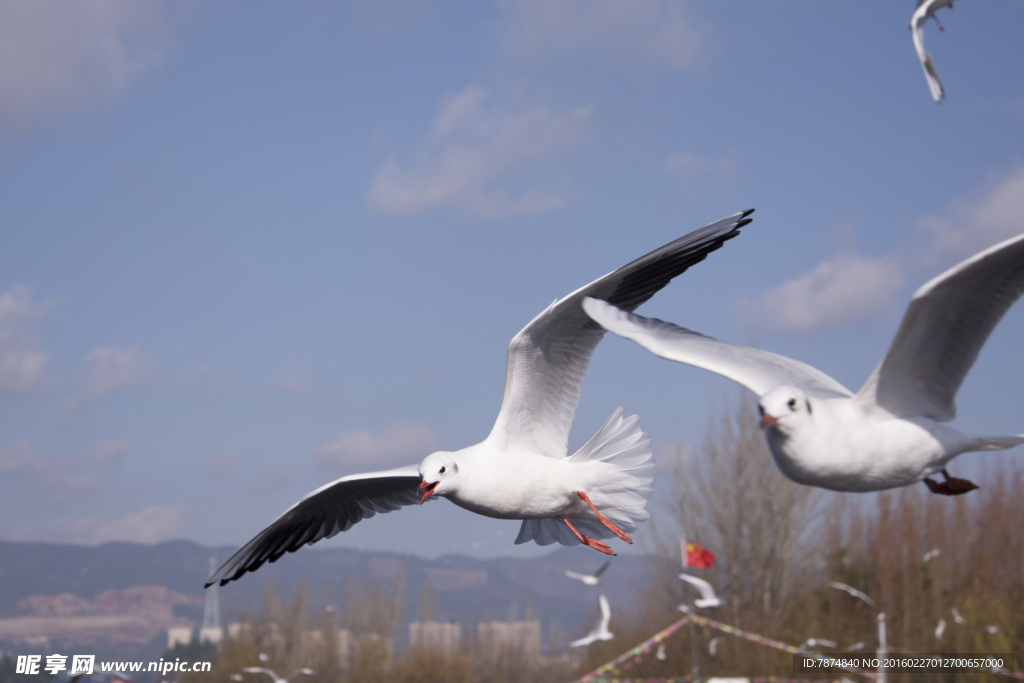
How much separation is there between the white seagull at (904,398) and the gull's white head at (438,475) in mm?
1466

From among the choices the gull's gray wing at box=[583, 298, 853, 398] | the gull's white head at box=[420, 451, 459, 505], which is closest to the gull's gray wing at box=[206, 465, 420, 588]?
the gull's white head at box=[420, 451, 459, 505]

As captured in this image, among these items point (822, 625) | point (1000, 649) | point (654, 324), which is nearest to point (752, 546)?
point (822, 625)

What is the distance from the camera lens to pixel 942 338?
136 inches

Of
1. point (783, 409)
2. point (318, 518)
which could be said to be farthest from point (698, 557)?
point (783, 409)

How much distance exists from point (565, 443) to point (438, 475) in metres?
1.11

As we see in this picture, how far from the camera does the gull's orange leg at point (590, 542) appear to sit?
205 inches

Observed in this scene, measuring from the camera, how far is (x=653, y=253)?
18.0 ft

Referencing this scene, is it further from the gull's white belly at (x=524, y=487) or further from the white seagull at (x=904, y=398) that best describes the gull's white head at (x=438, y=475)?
the white seagull at (x=904, y=398)

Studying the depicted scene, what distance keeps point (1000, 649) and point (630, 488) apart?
518 inches

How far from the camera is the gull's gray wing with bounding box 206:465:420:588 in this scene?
6262mm

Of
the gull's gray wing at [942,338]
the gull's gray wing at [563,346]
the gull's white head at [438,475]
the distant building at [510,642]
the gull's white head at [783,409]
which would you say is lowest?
the distant building at [510,642]

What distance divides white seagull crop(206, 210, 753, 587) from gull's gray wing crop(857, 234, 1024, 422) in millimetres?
2053

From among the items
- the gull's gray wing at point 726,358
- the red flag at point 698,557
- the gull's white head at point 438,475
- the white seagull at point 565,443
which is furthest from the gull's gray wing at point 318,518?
the red flag at point 698,557

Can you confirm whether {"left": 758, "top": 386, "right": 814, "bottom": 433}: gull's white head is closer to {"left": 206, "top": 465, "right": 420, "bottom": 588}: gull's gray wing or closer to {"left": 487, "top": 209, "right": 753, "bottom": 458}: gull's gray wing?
{"left": 487, "top": 209, "right": 753, "bottom": 458}: gull's gray wing
